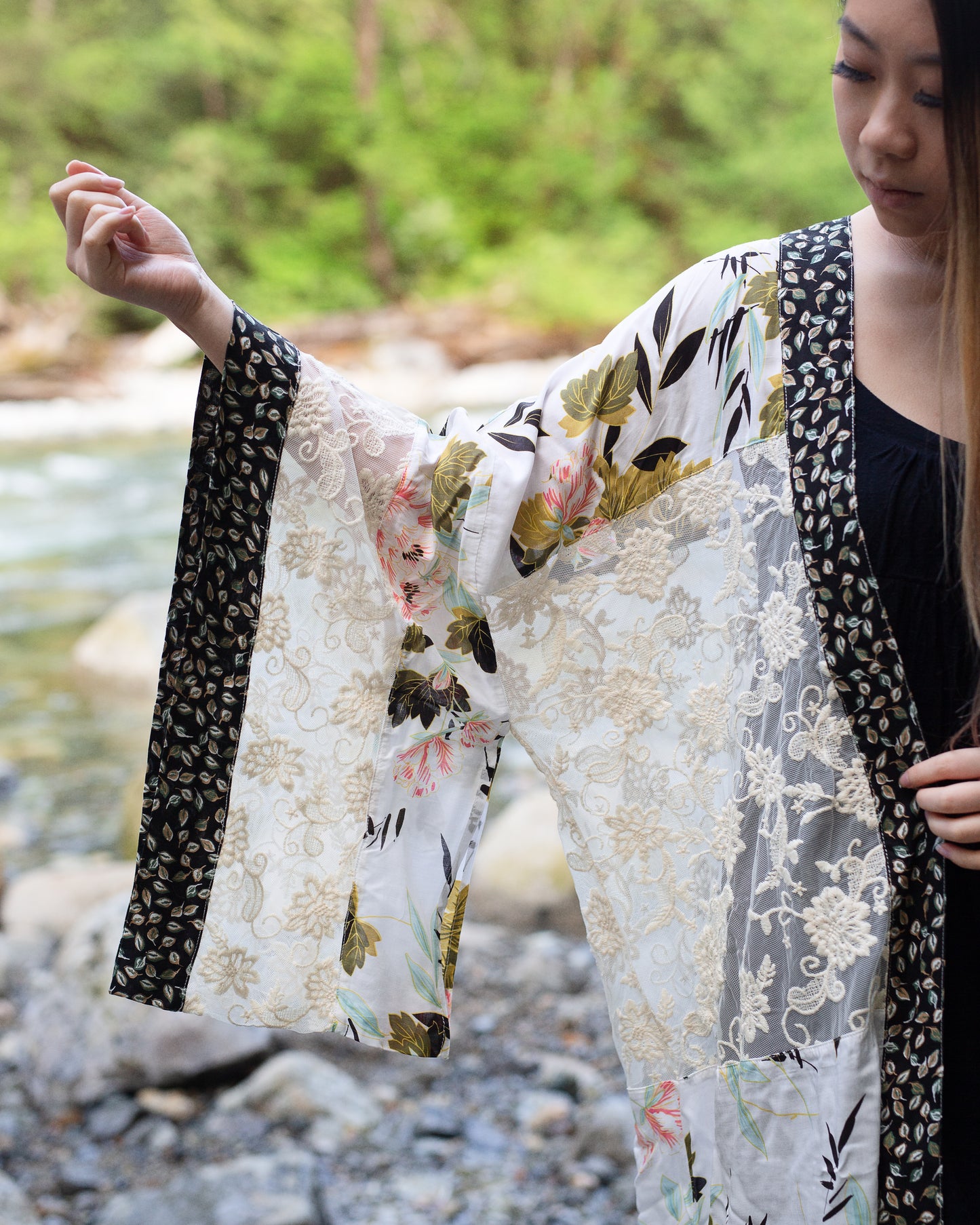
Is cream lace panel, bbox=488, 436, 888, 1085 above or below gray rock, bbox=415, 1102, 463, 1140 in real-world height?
above

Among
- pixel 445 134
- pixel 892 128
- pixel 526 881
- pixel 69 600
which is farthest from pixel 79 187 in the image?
pixel 445 134

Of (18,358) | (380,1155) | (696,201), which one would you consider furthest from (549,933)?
(696,201)

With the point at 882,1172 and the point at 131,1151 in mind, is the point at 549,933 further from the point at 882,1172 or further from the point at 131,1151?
the point at 882,1172

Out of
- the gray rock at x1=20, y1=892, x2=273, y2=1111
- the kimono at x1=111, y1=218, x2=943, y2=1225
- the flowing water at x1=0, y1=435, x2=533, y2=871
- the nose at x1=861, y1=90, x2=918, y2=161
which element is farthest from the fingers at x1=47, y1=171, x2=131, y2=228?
the flowing water at x1=0, y1=435, x2=533, y2=871

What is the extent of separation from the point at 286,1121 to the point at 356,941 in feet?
3.56

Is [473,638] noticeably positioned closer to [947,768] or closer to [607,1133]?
[947,768]

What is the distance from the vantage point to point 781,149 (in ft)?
39.4

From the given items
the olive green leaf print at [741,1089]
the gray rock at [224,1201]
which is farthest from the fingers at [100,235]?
the gray rock at [224,1201]

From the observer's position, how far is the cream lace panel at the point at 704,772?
0.79 m

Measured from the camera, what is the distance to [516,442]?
90 centimetres

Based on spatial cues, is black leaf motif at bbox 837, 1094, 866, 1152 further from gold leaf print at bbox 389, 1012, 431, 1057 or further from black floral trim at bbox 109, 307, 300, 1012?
black floral trim at bbox 109, 307, 300, 1012

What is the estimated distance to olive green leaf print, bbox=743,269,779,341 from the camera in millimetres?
832

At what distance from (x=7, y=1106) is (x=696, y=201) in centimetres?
1186

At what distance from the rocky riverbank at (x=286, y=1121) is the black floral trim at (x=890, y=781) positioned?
1.02 meters
